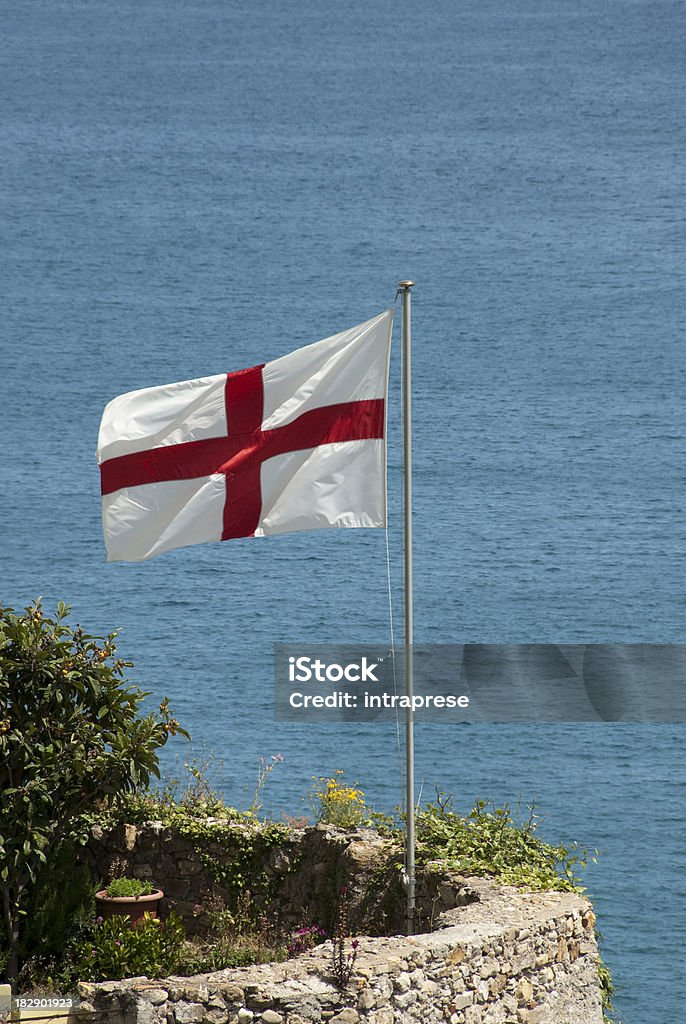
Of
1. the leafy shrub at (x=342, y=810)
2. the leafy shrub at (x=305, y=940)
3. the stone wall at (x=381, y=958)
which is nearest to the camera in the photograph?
the stone wall at (x=381, y=958)

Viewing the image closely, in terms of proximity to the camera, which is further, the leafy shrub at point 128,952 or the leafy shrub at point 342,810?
the leafy shrub at point 342,810

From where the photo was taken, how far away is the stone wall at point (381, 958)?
30.0 ft

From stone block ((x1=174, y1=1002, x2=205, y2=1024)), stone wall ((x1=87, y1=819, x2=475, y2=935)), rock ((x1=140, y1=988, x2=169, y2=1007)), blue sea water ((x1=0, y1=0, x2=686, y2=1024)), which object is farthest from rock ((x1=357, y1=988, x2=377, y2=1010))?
blue sea water ((x1=0, y1=0, x2=686, y2=1024))

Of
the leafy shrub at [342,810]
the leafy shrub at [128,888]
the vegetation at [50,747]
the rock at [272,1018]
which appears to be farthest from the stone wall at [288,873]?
the rock at [272,1018]

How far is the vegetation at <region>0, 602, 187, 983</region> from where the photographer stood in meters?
11.1

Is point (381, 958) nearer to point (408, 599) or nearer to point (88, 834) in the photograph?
point (408, 599)

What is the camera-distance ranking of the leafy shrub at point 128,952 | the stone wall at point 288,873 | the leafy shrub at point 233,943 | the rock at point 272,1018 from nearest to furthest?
the rock at point 272,1018, the leafy shrub at point 233,943, the leafy shrub at point 128,952, the stone wall at point 288,873

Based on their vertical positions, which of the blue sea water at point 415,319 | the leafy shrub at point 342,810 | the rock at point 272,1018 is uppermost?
the blue sea water at point 415,319

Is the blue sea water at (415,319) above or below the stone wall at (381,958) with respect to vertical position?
above

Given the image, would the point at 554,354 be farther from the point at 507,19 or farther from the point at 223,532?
the point at 223,532

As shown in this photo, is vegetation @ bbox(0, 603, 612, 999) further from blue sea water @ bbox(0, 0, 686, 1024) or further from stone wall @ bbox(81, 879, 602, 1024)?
blue sea water @ bbox(0, 0, 686, 1024)

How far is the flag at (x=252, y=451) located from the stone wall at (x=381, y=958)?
9.82 feet

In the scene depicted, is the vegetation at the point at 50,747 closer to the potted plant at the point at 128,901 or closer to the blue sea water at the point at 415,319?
the potted plant at the point at 128,901

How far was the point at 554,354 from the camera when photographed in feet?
190
